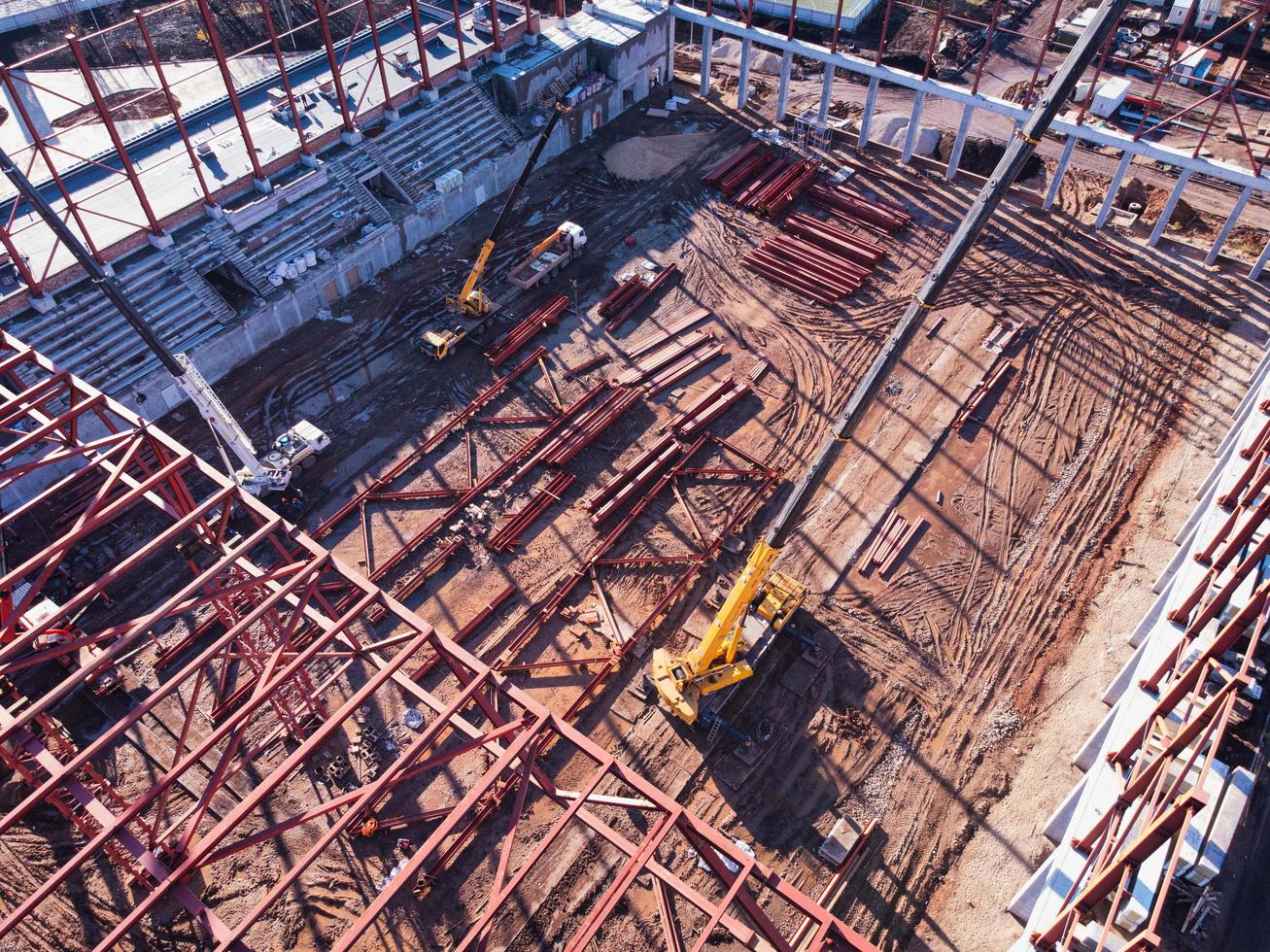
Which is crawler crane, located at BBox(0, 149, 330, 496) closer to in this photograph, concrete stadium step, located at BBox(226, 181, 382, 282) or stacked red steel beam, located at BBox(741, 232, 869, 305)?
concrete stadium step, located at BBox(226, 181, 382, 282)

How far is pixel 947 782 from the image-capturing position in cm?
2377

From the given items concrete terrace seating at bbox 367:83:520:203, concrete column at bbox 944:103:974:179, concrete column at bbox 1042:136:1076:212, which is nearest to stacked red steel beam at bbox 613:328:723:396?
concrete terrace seating at bbox 367:83:520:203

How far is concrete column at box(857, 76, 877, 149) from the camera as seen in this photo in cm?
4234

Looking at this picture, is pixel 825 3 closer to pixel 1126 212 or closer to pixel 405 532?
pixel 1126 212

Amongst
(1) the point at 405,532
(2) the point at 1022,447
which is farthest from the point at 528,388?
(2) the point at 1022,447

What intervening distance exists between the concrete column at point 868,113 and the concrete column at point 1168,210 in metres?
13.7

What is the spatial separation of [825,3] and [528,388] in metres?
35.7

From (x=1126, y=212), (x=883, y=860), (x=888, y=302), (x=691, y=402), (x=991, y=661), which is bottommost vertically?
(x=883, y=860)

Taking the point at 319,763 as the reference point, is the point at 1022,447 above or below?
above

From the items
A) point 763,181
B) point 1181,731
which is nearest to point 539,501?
point 1181,731

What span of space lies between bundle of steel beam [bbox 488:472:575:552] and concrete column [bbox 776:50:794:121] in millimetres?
25918

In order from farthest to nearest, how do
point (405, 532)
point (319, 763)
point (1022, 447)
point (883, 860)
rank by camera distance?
1. point (1022, 447)
2. point (405, 532)
3. point (319, 763)
4. point (883, 860)

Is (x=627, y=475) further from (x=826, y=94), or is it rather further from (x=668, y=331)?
(x=826, y=94)

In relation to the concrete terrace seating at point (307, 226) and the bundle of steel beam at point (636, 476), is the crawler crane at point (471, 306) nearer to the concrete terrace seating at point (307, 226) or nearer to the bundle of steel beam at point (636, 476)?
the concrete terrace seating at point (307, 226)
